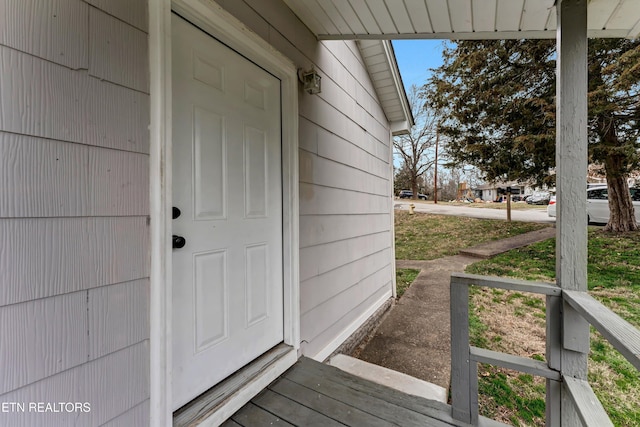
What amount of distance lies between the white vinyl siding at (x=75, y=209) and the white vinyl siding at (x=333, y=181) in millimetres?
797

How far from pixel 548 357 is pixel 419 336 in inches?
74.6

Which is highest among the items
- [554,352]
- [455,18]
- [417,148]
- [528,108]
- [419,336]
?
[417,148]

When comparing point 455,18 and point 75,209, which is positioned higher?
point 455,18

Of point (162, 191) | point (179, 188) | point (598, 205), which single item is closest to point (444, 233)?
point (598, 205)

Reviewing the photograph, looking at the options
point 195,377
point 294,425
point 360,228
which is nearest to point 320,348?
point 294,425

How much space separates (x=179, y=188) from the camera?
52.6 inches

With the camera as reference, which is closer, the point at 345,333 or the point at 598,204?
the point at 345,333

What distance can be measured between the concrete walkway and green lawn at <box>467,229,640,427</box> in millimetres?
331

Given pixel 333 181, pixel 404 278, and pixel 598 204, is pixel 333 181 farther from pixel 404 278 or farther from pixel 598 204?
pixel 598 204

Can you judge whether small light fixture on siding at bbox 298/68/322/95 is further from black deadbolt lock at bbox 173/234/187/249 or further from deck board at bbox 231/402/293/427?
deck board at bbox 231/402/293/427

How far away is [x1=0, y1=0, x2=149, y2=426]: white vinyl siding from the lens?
795 millimetres

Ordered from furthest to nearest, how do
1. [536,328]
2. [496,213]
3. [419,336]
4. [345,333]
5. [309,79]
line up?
[496,213], [536,328], [419,336], [345,333], [309,79]

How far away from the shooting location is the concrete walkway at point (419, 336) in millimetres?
→ 2498

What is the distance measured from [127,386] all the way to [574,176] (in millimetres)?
1958
